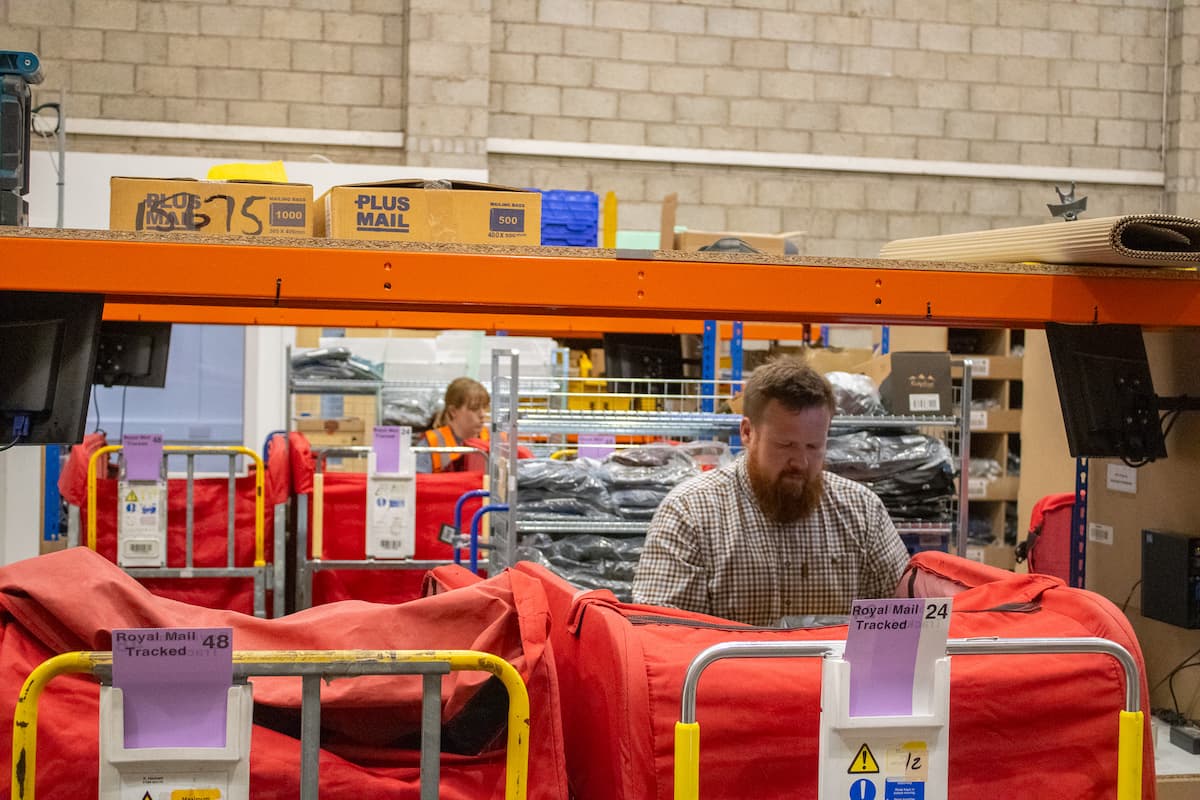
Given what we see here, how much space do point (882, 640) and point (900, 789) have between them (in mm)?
213

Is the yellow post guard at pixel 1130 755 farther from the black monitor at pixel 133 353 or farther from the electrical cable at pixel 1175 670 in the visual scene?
the black monitor at pixel 133 353

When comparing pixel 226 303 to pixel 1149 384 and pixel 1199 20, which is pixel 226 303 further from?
pixel 1199 20

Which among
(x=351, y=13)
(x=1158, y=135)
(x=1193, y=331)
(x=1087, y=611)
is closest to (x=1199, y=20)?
(x=1158, y=135)

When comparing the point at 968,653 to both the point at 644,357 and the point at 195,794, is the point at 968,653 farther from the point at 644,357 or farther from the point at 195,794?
the point at 644,357

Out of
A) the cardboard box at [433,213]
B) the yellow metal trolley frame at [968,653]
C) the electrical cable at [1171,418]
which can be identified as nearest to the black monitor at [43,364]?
the cardboard box at [433,213]

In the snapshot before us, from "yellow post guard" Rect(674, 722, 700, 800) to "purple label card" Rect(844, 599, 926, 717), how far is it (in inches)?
8.9

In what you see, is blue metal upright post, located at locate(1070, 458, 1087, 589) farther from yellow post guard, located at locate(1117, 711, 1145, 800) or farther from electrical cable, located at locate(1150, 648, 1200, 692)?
yellow post guard, located at locate(1117, 711, 1145, 800)

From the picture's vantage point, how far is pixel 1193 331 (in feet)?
9.70

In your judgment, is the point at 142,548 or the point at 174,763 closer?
the point at 174,763

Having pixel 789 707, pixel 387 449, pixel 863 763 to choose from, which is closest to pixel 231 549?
pixel 387 449

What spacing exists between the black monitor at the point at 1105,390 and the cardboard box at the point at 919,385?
2238 mm

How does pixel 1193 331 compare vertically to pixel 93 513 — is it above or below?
above

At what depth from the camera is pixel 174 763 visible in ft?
5.36

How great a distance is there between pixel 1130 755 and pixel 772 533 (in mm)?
1389
